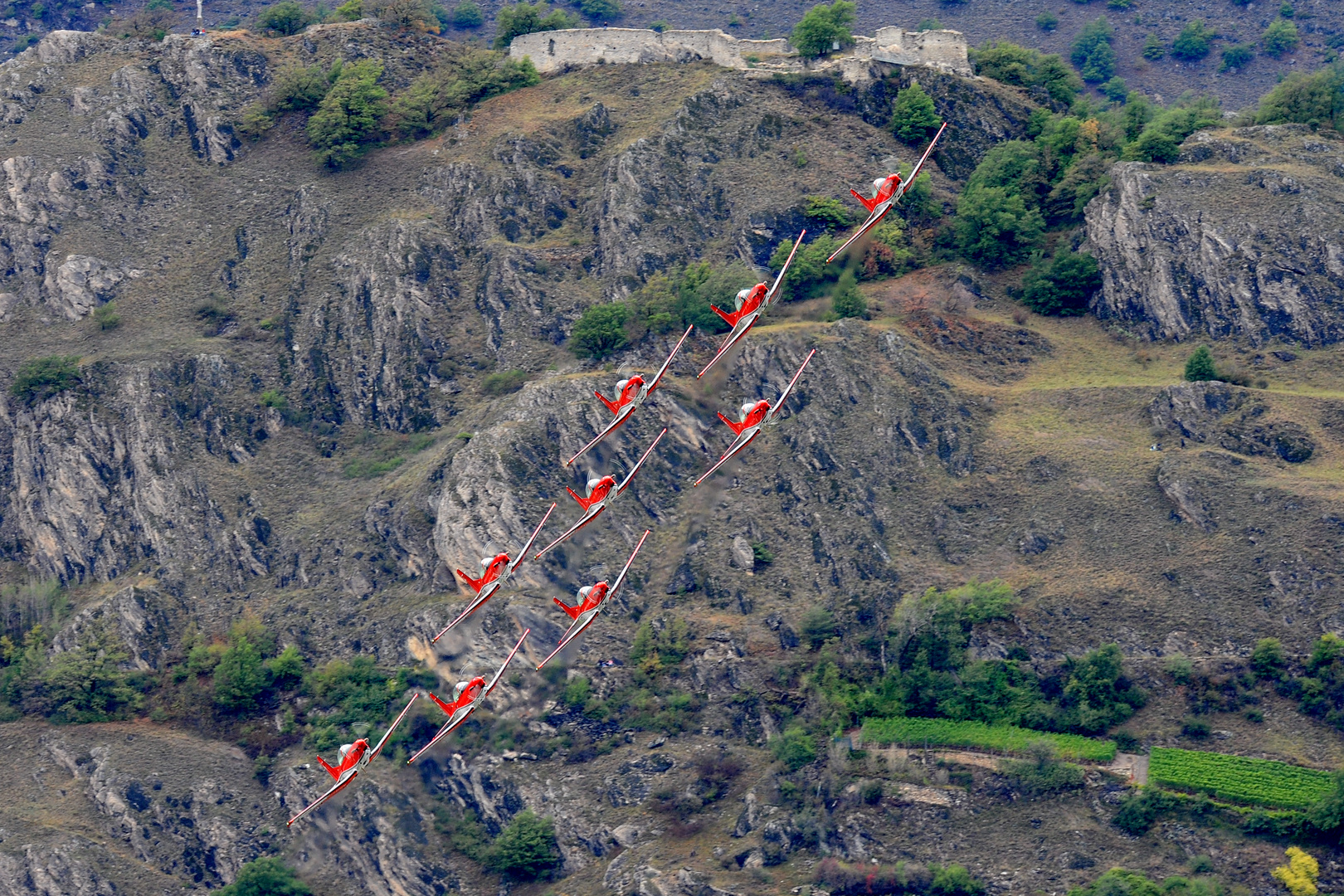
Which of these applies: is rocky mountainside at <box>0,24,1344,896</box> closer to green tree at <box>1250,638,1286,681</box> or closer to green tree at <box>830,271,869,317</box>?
green tree at <box>830,271,869,317</box>

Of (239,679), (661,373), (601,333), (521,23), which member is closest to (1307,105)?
(601,333)

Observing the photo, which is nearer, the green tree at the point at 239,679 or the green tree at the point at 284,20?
the green tree at the point at 239,679

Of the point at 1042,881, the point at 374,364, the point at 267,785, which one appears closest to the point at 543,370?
the point at 374,364

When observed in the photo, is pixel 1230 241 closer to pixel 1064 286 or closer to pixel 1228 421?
pixel 1064 286

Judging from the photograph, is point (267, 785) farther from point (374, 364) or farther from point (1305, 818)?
point (1305, 818)

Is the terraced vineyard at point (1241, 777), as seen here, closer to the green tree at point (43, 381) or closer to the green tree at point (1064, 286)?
the green tree at point (1064, 286)

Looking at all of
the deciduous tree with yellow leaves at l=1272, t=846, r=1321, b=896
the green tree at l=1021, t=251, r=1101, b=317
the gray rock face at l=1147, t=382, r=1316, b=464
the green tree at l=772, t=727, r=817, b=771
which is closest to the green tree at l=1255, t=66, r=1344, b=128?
the green tree at l=1021, t=251, r=1101, b=317

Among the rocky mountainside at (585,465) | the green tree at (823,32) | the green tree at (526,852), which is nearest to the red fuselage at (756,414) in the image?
the rocky mountainside at (585,465)
